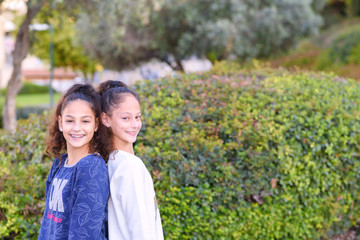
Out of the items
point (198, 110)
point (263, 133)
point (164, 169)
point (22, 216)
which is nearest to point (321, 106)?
point (263, 133)

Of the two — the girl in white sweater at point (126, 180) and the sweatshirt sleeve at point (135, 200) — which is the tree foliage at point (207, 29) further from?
the sweatshirt sleeve at point (135, 200)

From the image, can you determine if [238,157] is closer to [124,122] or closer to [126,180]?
[124,122]

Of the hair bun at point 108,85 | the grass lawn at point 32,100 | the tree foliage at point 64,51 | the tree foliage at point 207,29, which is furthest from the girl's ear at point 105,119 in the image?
the tree foliage at point 64,51

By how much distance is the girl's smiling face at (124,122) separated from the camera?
6.92 ft

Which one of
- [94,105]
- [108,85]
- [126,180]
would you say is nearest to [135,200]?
[126,180]

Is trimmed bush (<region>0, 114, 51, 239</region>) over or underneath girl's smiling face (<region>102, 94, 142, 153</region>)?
underneath

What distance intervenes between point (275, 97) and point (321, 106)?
488 mm

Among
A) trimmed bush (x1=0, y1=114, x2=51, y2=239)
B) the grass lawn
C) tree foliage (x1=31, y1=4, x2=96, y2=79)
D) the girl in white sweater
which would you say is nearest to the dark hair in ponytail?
the girl in white sweater

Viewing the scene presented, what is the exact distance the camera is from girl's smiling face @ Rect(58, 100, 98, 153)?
6.64 feet

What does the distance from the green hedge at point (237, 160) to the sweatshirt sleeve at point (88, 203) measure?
128 centimetres

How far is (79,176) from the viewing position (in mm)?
1931

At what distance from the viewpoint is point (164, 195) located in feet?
10.5

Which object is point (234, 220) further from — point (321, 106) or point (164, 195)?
point (321, 106)

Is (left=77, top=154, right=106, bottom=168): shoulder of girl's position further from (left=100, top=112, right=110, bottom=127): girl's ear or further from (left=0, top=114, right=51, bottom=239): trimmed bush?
(left=0, top=114, right=51, bottom=239): trimmed bush
